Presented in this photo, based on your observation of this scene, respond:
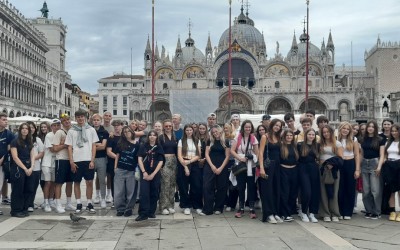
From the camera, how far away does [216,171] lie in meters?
8.26

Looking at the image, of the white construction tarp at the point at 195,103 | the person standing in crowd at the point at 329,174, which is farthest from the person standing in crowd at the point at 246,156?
the white construction tarp at the point at 195,103

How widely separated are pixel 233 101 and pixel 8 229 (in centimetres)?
5569

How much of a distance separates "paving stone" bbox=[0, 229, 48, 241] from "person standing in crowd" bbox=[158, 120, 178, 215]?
2386 millimetres

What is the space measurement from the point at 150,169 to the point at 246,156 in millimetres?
1849

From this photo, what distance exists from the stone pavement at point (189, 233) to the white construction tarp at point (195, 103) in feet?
133

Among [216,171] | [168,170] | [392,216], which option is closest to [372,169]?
[392,216]

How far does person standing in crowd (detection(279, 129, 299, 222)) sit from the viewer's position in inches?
305

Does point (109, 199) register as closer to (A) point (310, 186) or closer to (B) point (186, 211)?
(B) point (186, 211)

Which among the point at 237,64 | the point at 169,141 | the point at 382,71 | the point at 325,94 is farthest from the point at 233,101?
the point at 169,141

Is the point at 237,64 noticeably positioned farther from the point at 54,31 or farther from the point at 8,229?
the point at 8,229

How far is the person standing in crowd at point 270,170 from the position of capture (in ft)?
25.2

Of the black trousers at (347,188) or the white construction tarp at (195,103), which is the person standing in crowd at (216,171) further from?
the white construction tarp at (195,103)

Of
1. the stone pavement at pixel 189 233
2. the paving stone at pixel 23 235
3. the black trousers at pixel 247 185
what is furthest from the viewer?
the black trousers at pixel 247 185

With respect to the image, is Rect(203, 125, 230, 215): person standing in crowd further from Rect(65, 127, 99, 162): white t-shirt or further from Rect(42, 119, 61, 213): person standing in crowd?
Rect(42, 119, 61, 213): person standing in crowd
